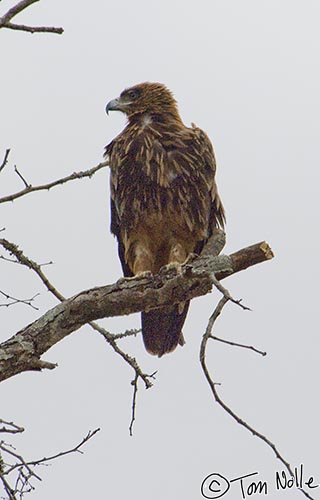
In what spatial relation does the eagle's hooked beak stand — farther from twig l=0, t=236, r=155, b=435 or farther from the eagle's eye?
twig l=0, t=236, r=155, b=435

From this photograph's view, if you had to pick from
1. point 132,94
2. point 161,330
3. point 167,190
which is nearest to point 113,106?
point 132,94

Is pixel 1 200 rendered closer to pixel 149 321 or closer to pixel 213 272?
pixel 213 272

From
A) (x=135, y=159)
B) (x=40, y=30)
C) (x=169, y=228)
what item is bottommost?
(x=40, y=30)

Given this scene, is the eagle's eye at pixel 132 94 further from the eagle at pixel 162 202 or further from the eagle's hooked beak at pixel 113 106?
the eagle at pixel 162 202

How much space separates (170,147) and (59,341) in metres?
2.03

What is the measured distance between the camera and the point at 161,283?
4277 millimetres

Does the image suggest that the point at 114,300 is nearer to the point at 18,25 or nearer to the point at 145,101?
the point at 18,25

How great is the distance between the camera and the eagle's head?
6.29m

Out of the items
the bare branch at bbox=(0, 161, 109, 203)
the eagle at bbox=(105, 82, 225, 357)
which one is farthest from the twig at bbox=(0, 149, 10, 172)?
the eagle at bbox=(105, 82, 225, 357)

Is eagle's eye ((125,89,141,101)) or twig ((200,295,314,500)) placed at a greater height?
eagle's eye ((125,89,141,101))

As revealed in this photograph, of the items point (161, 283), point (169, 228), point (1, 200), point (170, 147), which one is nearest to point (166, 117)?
point (170, 147)

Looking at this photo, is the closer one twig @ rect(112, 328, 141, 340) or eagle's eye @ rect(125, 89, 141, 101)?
twig @ rect(112, 328, 141, 340)

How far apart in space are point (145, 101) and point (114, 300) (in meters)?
2.56

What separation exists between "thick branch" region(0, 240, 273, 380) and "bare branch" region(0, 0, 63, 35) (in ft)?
4.05
